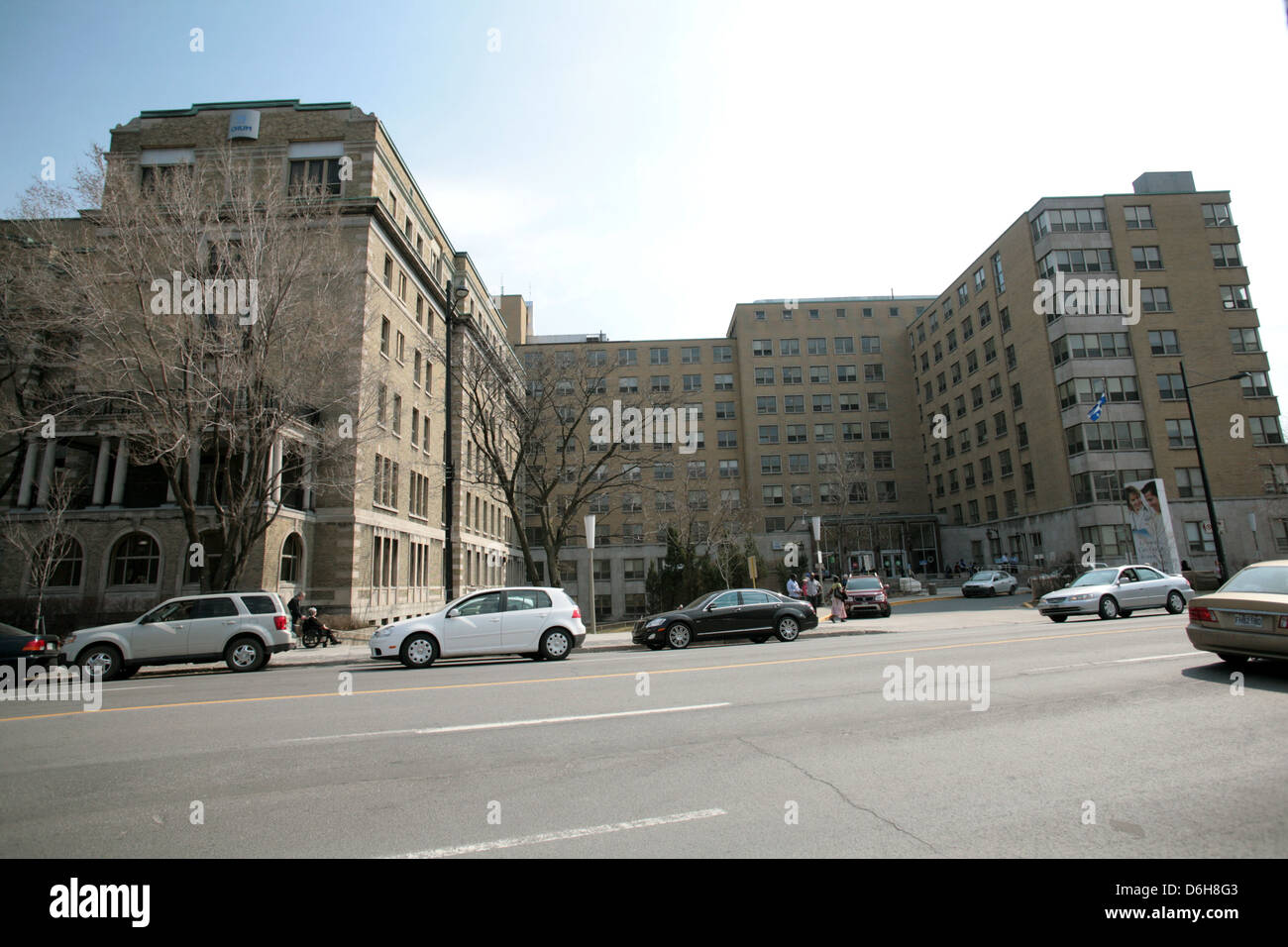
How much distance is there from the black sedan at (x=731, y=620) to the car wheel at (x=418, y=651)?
579 centimetres

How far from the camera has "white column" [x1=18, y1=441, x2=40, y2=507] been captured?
1030 inches

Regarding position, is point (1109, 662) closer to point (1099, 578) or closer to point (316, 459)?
point (1099, 578)

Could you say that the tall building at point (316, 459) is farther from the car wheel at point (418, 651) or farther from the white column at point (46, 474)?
the car wheel at point (418, 651)

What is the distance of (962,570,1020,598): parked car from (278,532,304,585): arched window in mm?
35458

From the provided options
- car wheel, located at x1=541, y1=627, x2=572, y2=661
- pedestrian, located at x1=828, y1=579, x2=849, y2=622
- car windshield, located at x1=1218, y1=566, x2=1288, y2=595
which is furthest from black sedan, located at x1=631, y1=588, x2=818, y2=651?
car windshield, located at x1=1218, y1=566, x2=1288, y2=595

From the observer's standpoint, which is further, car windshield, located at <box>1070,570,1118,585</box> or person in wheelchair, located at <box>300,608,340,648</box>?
person in wheelchair, located at <box>300,608,340,648</box>

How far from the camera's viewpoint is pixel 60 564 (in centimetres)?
2581

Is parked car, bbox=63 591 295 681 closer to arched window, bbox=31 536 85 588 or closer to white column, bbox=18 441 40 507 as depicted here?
arched window, bbox=31 536 85 588

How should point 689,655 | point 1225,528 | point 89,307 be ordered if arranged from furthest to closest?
point 1225,528 < point 89,307 < point 689,655

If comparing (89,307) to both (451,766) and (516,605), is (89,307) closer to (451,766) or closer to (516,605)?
(516,605)

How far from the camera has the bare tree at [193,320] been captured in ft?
60.2
